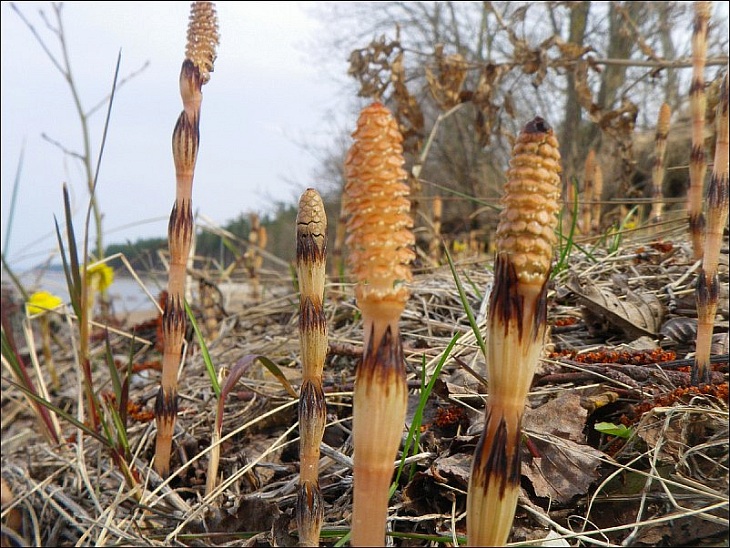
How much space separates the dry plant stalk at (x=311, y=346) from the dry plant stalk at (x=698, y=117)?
1305 millimetres

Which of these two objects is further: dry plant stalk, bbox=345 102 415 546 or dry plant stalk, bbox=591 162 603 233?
dry plant stalk, bbox=591 162 603 233

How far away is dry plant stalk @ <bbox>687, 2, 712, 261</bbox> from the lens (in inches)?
62.6

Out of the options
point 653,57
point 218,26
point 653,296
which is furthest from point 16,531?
point 653,57

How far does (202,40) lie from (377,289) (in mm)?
1011

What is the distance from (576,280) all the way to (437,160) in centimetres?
1438

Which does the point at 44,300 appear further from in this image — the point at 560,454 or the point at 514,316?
the point at 514,316

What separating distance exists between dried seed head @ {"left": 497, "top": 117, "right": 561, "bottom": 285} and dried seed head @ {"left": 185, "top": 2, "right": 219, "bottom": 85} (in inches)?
37.6

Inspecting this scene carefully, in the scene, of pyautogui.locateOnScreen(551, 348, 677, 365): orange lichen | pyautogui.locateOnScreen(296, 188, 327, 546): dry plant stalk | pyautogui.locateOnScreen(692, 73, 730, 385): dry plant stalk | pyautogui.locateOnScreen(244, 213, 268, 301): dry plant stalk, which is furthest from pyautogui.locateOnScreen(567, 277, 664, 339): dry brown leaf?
pyautogui.locateOnScreen(244, 213, 268, 301): dry plant stalk

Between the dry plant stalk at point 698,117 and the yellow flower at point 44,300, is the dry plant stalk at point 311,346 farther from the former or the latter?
the yellow flower at point 44,300

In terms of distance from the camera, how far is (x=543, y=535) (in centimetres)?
107

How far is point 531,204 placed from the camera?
1.65ft

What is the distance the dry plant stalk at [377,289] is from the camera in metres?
0.46

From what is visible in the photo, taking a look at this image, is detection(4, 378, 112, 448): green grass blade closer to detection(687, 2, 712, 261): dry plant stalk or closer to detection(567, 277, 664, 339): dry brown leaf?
detection(567, 277, 664, 339): dry brown leaf

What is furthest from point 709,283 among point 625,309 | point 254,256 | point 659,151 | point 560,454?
point 254,256
